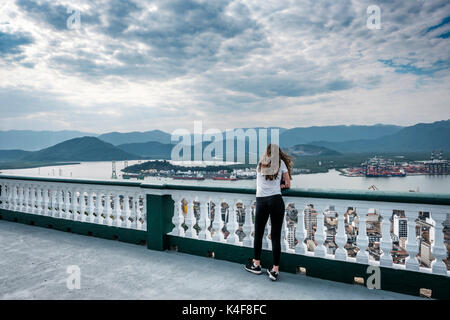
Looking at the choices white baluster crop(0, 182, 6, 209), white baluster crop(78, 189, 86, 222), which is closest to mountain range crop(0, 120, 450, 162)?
white baluster crop(0, 182, 6, 209)

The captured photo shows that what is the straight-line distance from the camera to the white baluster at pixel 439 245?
112 inches

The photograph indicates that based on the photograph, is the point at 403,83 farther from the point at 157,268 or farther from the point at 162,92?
the point at 157,268

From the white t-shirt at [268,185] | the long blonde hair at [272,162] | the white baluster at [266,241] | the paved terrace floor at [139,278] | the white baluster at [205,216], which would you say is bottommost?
the paved terrace floor at [139,278]

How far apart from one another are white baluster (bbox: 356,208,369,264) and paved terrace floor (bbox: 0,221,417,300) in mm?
339

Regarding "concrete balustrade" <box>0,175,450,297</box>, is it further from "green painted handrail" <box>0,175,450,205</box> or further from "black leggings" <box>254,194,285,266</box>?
"black leggings" <box>254,194,285,266</box>

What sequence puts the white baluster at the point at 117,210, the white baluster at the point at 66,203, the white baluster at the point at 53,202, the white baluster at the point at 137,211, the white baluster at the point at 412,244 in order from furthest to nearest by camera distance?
the white baluster at the point at 53,202
the white baluster at the point at 66,203
the white baluster at the point at 117,210
the white baluster at the point at 137,211
the white baluster at the point at 412,244

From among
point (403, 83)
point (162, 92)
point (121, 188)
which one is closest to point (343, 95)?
point (403, 83)

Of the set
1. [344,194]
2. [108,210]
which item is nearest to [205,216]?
[344,194]

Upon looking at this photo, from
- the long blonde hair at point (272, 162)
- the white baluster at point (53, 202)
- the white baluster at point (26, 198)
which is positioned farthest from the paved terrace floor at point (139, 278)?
the white baluster at point (26, 198)

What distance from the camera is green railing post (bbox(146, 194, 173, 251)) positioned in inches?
175

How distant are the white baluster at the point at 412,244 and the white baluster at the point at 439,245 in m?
0.15

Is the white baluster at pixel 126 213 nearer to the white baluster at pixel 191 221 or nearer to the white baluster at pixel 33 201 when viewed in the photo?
the white baluster at pixel 191 221

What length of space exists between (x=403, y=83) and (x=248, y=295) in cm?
2213
